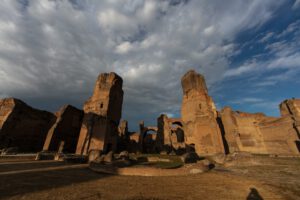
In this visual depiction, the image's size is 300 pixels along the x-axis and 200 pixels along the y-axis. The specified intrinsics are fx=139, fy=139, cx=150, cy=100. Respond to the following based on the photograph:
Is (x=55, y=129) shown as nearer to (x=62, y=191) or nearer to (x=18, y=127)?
(x=18, y=127)

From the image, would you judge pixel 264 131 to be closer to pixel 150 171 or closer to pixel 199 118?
pixel 199 118

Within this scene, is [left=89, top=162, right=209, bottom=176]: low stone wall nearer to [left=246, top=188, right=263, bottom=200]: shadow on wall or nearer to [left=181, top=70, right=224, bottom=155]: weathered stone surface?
[left=246, top=188, right=263, bottom=200]: shadow on wall

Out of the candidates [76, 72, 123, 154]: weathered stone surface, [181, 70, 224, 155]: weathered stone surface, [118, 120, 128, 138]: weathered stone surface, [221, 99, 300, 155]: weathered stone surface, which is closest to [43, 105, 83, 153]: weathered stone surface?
[76, 72, 123, 154]: weathered stone surface

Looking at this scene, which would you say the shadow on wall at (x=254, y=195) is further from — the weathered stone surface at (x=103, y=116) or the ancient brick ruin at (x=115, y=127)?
the weathered stone surface at (x=103, y=116)

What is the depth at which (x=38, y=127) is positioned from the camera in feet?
83.8

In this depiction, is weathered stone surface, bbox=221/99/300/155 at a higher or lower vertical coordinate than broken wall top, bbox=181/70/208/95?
lower

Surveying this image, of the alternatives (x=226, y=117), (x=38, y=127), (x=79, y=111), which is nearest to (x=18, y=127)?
(x=38, y=127)

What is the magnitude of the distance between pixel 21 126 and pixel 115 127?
16.0m

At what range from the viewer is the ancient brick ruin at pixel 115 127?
20.8 metres

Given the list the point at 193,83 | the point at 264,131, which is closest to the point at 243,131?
the point at 264,131

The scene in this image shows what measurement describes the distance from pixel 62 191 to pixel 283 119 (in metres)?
35.2

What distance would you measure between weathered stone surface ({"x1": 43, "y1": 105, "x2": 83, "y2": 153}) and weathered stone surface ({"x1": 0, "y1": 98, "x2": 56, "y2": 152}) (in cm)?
532

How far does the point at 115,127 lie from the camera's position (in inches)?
878

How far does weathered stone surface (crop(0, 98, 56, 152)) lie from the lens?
21498mm
